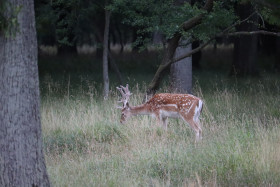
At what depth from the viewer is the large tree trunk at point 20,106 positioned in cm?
534

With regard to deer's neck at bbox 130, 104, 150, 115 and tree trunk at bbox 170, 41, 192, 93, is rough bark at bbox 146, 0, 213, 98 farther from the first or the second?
tree trunk at bbox 170, 41, 192, 93

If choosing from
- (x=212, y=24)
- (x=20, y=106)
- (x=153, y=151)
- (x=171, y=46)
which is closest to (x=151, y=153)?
(x=153, y=151)

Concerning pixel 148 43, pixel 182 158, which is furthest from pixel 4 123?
pixel 148 43

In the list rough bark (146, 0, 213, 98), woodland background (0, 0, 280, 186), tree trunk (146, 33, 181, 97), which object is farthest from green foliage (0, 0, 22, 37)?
tree trunk (146, 33, 181, 97)

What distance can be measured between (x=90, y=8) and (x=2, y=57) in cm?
945

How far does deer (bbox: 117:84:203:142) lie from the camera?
29.7ft

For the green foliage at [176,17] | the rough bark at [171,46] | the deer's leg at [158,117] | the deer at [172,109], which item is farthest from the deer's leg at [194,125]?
the rough bark at [171,46]

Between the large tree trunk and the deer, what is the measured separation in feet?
11.9

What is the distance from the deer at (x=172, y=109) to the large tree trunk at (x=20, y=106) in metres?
3.64

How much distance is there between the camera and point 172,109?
934 centimetres

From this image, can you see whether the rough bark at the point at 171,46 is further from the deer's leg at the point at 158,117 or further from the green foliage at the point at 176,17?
the deer's leg at the point at 158,117

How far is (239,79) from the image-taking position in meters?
19.5

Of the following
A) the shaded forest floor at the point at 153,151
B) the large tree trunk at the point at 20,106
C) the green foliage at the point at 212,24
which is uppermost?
the green foliage at the point at 212,24

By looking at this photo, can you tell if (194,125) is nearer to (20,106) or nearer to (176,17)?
(176,17)
